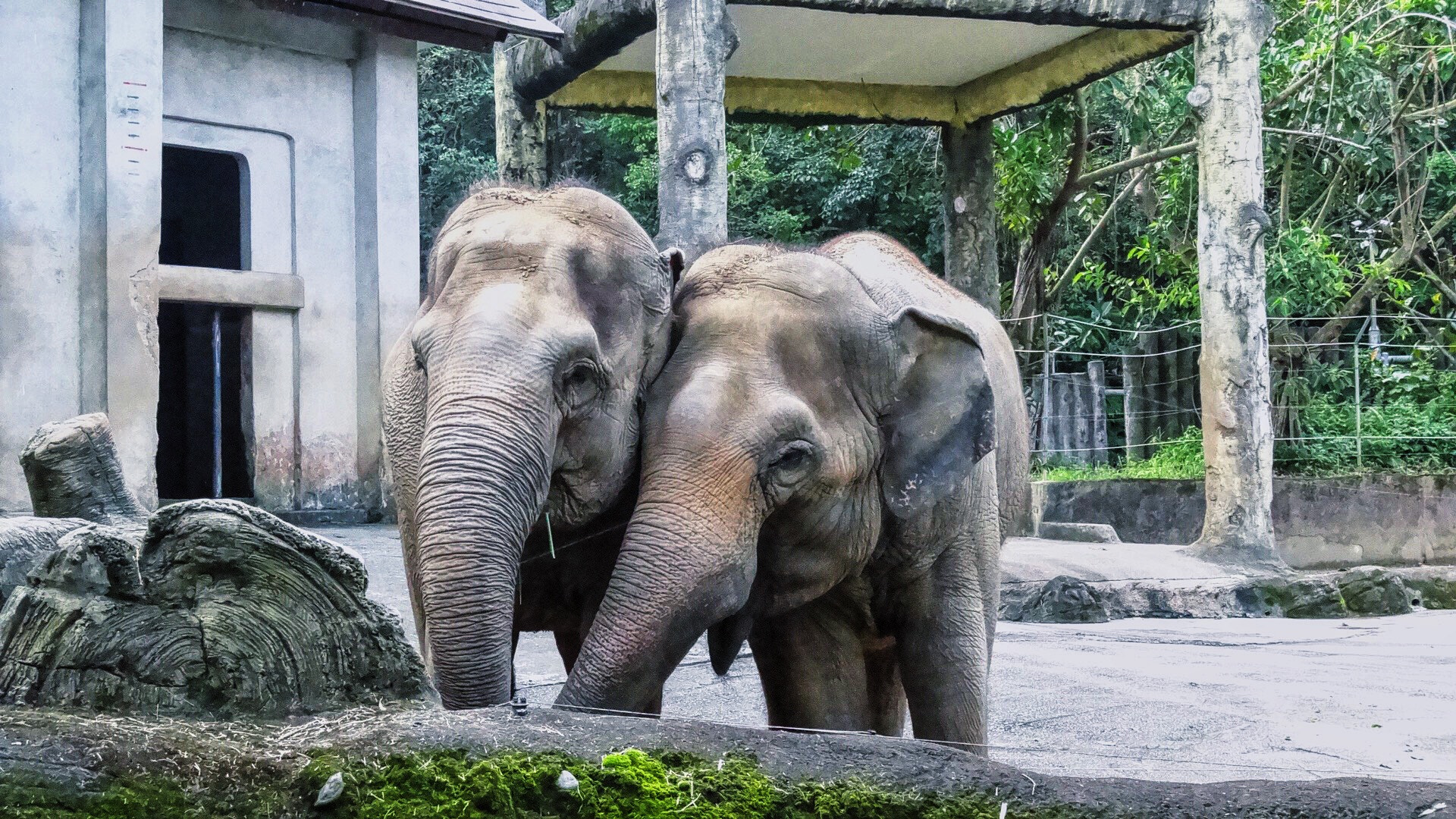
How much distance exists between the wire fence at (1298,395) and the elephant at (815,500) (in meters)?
11.7

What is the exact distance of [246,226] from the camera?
1274 centimetres

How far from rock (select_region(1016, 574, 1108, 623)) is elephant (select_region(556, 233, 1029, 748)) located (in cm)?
601

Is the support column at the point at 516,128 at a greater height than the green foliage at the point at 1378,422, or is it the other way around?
the support column at the point at 516,128

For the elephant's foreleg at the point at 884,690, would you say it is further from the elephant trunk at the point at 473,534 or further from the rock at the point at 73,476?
the rock at the point at 73,476

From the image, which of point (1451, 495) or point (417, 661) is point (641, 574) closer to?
point (417, 661)

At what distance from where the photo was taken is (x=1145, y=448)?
→ 19.8 m

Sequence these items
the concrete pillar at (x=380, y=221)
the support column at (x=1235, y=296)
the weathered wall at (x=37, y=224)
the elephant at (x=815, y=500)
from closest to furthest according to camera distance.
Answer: the elephant at (x=815, y=500) → the weathered wall at (x=37, y=224) → the support column at (x=1235, y=296) → the concrete pillar at (x=380, y=221)

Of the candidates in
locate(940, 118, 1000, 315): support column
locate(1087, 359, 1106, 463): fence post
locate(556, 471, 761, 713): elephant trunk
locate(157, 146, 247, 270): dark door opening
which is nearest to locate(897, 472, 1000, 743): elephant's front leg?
locate(556, 471, 761, 713): elephant trunk

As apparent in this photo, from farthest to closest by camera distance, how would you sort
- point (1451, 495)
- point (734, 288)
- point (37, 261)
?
1. point (1451, 495)
2. point (37, 261)
3. point (734, 288)

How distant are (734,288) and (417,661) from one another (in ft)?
5.68

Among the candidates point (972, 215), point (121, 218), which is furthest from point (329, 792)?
point (972, 215)

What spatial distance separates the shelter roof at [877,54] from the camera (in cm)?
1099

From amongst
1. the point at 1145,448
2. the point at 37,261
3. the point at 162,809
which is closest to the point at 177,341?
the point at 37,261

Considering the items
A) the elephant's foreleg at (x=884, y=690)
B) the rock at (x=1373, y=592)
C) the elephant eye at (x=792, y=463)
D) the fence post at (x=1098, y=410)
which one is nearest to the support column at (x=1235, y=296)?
the rock at (x=1373, y=592)
